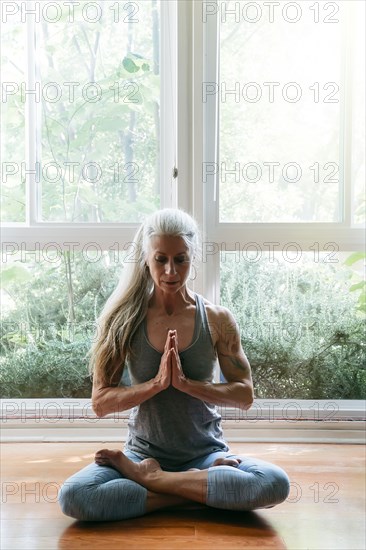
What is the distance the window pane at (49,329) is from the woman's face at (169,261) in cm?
75

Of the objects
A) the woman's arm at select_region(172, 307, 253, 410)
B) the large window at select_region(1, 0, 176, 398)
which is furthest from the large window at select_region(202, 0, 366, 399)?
the woman's arm at select_region(172, 307, 253, 410)

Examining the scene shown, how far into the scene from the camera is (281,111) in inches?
122

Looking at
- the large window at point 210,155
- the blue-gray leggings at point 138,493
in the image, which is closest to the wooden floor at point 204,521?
the blue-gray leggings at point 138,493

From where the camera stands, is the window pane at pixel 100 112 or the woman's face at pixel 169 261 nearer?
the woman's face at pixel 169 261

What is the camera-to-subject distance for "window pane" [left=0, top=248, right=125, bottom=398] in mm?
3182

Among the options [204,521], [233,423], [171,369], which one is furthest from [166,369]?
[233,423]

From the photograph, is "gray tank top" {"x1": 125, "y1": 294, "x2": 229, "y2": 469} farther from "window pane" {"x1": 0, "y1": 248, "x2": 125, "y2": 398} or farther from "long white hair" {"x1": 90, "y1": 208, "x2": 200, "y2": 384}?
"window pane" {"x1": 0, "y1": 248, "x2": 125, "y2": 398}

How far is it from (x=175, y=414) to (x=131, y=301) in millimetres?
379

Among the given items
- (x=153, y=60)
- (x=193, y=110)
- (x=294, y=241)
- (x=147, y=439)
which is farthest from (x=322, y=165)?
(x=147, y=439)

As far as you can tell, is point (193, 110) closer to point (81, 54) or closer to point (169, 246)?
point (81, 54)

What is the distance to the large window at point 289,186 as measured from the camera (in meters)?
3.07

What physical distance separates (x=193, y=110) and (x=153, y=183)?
32cm

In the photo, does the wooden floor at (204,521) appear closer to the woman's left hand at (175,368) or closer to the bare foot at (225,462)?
the bare foot at (225,462)

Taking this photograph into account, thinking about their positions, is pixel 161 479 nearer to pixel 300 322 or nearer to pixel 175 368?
pixel 175 368
